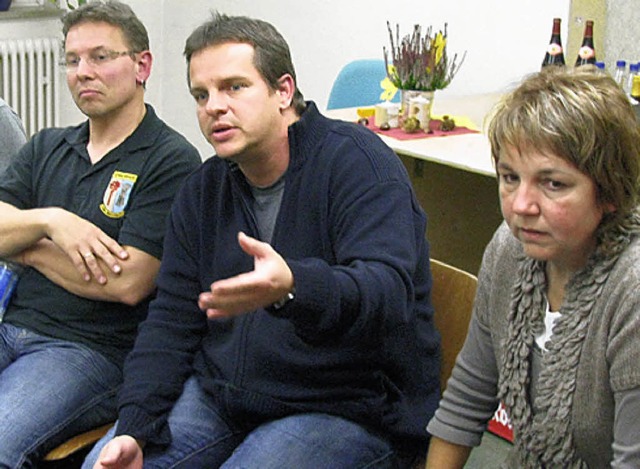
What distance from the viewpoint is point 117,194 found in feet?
6.50

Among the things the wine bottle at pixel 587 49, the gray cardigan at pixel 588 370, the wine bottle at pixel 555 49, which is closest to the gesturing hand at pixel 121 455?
the gray cardigan at pixel 588 370

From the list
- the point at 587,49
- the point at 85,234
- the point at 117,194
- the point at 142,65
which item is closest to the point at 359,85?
the point at 587,49

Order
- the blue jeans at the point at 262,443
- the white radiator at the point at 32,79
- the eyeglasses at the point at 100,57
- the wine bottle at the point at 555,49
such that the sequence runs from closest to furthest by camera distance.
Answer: the blue jeans at the point at 262,443, the eyeglasses at the point at 100,57, the wine bottle at the point at 555,49, the white radiator at the point at 32,79

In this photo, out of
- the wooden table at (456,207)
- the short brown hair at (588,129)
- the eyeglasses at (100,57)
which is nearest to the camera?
the short brown hair at (588,129)

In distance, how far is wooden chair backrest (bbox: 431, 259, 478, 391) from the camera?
1.68 metres

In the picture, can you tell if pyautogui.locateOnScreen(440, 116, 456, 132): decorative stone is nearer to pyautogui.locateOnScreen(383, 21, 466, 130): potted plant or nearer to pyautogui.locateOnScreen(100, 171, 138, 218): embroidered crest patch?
pyautogui.locateOnScreen(383, 21, 466, 130): potted plant

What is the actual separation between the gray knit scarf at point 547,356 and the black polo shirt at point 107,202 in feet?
2.71

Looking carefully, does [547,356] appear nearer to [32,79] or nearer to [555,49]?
[555,49]

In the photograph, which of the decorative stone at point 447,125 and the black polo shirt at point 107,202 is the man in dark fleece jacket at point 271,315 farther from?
the decorative stone at point 447,125

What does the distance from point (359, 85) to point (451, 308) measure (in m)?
1.81

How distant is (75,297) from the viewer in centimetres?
198

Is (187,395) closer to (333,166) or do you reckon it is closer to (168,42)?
(333,166)

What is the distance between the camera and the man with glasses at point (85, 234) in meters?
1.81

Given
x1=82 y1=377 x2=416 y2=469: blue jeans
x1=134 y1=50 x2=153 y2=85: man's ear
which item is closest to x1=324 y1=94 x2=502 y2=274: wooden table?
x1=134 y1=50 x2=153 y2=85: man's ear
